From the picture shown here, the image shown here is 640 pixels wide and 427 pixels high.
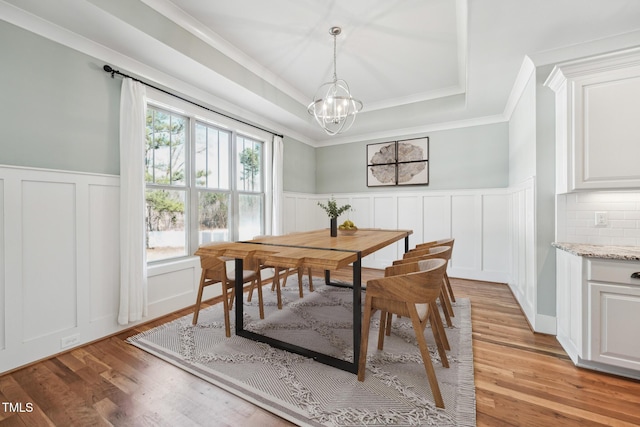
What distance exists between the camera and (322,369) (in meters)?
1.95

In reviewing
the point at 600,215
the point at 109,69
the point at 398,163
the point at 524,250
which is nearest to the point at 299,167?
the point at 398,163

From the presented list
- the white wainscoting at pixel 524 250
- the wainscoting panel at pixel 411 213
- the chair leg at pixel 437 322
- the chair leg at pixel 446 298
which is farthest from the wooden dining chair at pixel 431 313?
the wainscoting panel at pixel 411 213

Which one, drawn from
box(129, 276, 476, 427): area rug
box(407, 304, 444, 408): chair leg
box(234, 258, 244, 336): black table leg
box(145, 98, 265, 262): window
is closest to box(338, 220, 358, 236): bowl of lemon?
box(129, 276, 476, 427): area rug

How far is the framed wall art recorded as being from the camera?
4.89 metres

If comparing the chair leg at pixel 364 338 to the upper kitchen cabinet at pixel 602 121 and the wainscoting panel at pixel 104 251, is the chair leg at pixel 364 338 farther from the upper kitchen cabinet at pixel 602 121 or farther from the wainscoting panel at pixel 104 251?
the wainscoting panel at pixel 104 251

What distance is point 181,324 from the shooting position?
2.72 meters

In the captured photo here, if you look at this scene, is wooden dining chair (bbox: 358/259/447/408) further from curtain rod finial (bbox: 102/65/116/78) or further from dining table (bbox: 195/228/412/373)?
curtain rod finial (bbox: 102/65/116/78)

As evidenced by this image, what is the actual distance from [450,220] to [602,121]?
8.71ft

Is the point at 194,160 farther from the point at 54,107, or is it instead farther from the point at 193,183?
the point at 54,107

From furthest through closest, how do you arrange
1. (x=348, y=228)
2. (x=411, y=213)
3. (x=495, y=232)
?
(x=411, y=213) → (x=495, y=232) → (x=348, y=228)

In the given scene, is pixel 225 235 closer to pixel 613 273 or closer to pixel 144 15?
pixel 144 15

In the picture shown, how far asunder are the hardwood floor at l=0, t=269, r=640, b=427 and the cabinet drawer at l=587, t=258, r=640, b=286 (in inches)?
27.3

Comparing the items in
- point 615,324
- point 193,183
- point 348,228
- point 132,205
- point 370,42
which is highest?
point 370,42

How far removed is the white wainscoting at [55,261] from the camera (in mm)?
2023
